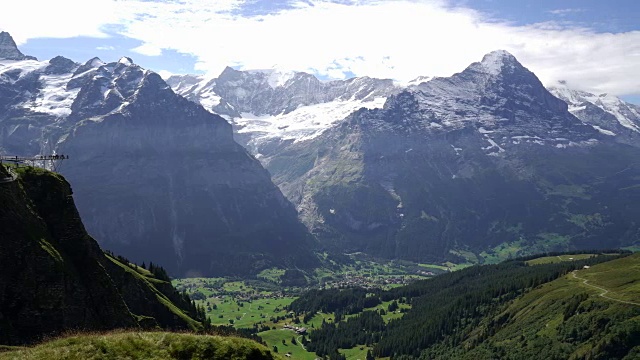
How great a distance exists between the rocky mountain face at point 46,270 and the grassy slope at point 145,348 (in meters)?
25.2

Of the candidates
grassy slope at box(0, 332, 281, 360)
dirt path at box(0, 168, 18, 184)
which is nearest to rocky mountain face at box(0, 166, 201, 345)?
dirt path at box(0, 168, 18, 184)

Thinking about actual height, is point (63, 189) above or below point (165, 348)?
above

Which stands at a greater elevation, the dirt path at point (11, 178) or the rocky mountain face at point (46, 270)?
the dirt path at point (11, 178)

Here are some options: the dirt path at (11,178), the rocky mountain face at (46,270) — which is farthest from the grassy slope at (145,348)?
the dirt path at (11,178)

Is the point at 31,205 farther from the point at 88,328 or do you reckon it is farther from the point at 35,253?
the point at 88,328

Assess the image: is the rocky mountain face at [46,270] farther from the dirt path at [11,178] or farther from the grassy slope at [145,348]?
the grassy slope at [145,348]

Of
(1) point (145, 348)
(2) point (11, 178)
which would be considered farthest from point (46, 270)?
(1) point (145, 348)

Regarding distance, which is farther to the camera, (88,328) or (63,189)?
(63,189)

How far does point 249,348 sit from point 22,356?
22.3m

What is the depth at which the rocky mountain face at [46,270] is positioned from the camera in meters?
Result: 84.6

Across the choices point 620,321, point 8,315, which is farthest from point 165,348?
point 620,321

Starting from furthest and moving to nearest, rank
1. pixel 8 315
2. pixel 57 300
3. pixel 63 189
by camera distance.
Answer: pixel 63 189, pixel 57 300, pixel 8 315

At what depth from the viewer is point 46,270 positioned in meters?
89.2

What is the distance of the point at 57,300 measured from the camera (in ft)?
292
